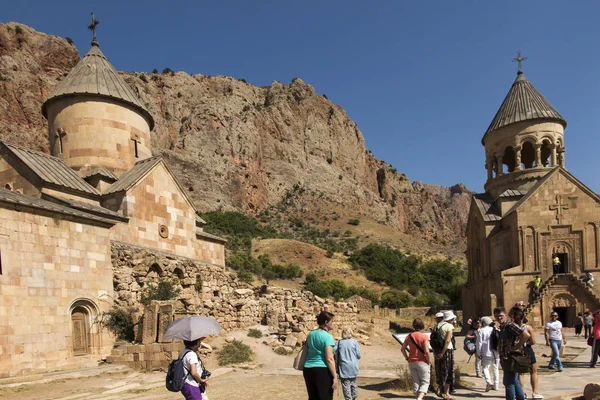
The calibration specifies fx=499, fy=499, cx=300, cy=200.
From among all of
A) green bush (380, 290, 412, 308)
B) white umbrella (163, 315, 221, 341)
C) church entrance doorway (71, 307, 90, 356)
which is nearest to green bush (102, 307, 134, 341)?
church entrance doorway (71, 307, 90, 356)

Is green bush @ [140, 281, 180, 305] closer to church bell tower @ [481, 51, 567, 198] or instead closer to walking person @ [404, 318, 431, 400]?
walking person @ [404, 318, 431, 400]

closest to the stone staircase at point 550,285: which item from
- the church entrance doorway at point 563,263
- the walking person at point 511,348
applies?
the church entrance doorway at point 563,263

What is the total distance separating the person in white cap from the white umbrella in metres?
2.97

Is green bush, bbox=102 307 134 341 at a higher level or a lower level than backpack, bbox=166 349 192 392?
lower

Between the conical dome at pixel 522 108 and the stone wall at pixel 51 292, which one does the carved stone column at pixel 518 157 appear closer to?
the conical dome at pixel 522 108

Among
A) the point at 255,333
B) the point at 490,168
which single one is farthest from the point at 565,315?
the point at 255,333

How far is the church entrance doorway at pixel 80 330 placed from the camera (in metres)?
10.3

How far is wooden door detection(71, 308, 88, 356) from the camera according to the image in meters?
10.3

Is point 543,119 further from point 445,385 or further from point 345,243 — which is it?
point 345,243

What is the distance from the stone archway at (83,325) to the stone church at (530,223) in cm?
1490

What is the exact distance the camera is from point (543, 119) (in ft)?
73.9

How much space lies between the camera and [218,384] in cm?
864

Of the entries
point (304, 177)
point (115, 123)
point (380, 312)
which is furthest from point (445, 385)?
point (304, 177)

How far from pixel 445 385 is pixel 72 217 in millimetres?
8111
